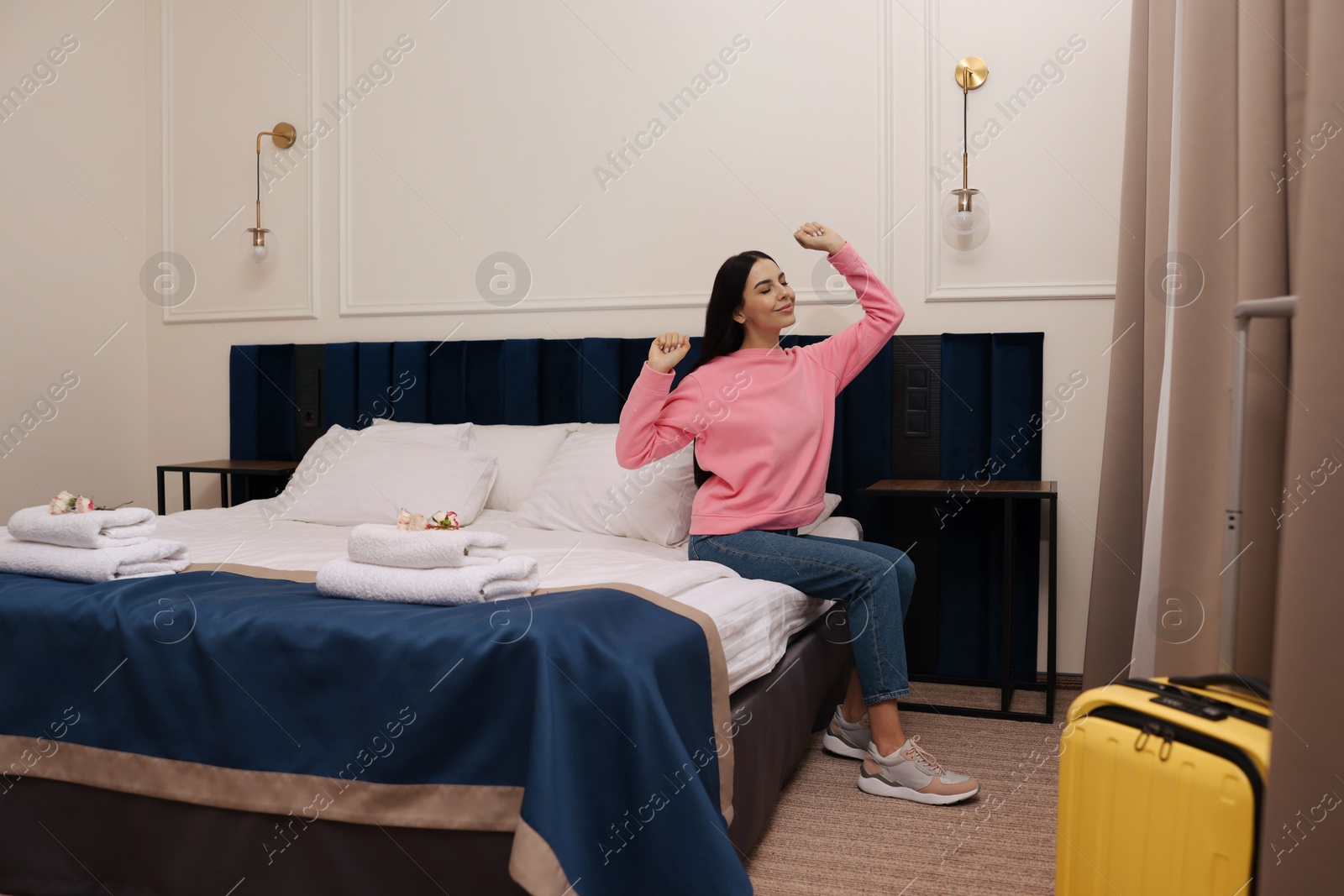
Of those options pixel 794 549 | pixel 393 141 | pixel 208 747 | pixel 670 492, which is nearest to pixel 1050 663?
pixel 794 549

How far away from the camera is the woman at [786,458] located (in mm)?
2168

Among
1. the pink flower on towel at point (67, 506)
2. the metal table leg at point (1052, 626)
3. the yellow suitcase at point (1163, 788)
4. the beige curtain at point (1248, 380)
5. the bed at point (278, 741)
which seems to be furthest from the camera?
the metal table leg at point (1052, 626)

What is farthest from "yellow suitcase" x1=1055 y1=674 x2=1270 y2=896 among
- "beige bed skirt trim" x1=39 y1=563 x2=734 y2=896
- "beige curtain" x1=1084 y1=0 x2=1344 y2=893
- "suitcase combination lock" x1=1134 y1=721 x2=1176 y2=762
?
"beige bed skirt trim" x1=39 y1=563 x2=734 y2=896

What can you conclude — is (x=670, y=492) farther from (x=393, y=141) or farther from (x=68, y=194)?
(x=68, y=194)

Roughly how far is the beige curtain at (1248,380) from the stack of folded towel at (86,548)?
6.27ft

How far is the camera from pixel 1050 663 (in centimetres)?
265

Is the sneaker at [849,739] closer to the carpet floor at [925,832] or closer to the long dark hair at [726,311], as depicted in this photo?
the carpet floor at [925,832]

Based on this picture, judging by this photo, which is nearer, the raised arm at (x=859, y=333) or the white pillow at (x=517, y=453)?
the raised arm at (x=859, y=333)

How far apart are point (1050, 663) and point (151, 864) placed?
7.32 ft

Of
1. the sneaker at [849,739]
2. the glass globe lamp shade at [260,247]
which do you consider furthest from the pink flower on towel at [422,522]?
the glass globe lamp shade at [260,247]

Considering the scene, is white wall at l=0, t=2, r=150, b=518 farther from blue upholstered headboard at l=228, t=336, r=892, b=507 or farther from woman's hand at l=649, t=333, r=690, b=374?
woman's hand at l=649, t=333, r=690, b=374

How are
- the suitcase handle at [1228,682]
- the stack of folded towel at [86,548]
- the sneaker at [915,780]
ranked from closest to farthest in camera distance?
1. the suitcase handle at [1228,682]
2. the stack of folded towel at [86,548]
3. the sneaker at [915,780]

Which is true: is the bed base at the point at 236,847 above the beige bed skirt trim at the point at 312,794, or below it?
below

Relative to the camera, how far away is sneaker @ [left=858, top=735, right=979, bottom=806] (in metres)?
2.09
